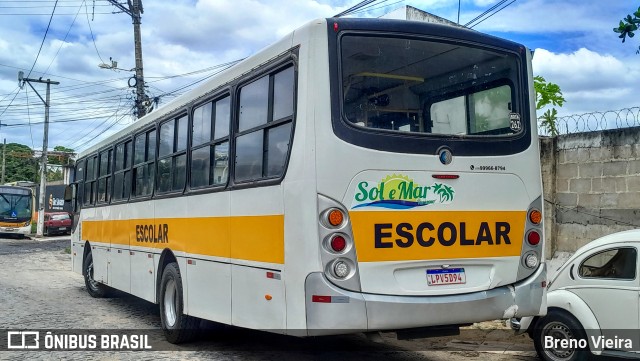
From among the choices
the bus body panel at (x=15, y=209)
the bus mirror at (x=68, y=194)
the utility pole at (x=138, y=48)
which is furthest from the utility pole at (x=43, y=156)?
the bus mirror at (x=68, y=194)

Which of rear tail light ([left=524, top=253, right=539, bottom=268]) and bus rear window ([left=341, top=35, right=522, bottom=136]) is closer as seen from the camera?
bus rear window ([left=341, top=35, right=522, bottom=136])

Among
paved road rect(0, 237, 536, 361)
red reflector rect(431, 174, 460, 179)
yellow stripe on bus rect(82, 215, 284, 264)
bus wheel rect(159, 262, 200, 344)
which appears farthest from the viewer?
bus wheel rect(159, 262, 200, 344)

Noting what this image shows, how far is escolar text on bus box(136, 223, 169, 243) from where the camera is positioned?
7.85m

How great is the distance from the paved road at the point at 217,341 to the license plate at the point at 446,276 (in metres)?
1.11

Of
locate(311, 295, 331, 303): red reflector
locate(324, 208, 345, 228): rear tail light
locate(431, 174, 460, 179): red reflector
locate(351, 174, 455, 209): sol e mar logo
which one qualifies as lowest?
locate(311, 295, 331, 303): red reflector

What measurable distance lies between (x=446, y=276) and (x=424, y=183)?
31.2 inches

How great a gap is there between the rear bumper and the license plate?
12 centimetres

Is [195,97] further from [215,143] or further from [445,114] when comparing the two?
[445,114]

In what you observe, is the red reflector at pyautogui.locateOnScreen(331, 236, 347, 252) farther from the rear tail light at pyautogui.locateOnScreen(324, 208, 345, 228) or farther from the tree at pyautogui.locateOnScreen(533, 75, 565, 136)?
the tree at pyautogui.locateOnScreen(533, 75, 565, 136)

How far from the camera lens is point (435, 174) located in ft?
17.1

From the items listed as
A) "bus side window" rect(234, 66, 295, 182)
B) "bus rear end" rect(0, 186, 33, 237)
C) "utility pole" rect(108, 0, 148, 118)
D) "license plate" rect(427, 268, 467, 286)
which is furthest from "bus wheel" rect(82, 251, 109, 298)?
"bus rear end" rect(0, 186, 33, 237)

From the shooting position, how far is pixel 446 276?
16.8 ft

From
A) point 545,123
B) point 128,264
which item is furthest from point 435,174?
point 545,123

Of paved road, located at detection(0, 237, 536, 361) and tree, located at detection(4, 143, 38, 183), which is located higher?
tree, located at detection(4, 143, 38, 183)
